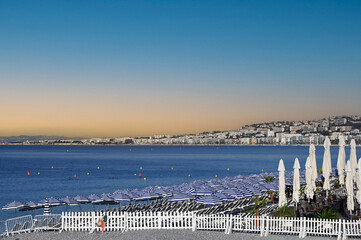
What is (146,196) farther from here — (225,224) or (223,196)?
(225,224)

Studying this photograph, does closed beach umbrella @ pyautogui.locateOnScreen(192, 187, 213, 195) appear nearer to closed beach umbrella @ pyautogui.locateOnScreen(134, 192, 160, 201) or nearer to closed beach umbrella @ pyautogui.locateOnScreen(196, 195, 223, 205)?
closed beach umbrella @ pyautogui.locateOnScreen(134, 192, 160, 201)

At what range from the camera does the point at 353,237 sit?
20297 mm

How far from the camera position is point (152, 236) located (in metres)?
20.3

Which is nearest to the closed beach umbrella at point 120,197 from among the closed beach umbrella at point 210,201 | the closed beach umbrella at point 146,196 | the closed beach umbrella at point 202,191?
the closed beach umbrella at point 146,196

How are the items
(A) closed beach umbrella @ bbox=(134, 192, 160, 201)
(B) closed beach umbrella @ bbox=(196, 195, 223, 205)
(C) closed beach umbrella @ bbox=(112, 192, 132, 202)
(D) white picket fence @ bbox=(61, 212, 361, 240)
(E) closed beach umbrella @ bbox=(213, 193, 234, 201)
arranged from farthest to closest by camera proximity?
1. (A) closed beach umbrella @ bbox=(134, 192, 160, 201)
2. (C) closed beach umbrella @ bbox=(112, 192, 132, 202)
3. (E) closed beach umbrella @ bbox=(213, 193, 234, 201)
4. (B) closed beach umbrella @ bbox=(196, 195, 223, 205)
5. (D) white picket fence @ bbox=(61, 212, 361, 240)

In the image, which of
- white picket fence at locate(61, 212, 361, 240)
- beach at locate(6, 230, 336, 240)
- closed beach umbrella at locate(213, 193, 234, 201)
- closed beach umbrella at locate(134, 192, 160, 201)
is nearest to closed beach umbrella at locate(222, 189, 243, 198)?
closed beach umbrella at locate(213, 193, 234, 201)

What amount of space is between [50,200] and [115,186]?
45966 mm

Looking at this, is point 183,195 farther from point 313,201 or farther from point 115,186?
point 115,186

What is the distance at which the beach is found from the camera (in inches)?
795

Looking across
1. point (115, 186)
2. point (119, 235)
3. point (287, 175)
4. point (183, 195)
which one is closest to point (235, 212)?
point (183, 195)

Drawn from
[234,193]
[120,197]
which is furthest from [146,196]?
[234,193]

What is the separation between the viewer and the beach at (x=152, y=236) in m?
20.2

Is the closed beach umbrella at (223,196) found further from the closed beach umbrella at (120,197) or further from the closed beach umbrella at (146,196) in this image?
the closed beach umbrella at (120,197)

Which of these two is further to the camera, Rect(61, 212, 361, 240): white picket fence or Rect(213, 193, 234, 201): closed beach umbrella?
Rect(213, 193, 234, 201): closed beach umbrella
